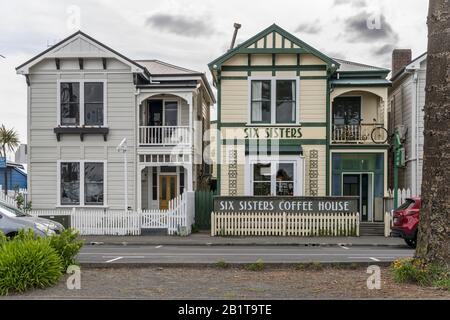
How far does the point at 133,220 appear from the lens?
22422mm

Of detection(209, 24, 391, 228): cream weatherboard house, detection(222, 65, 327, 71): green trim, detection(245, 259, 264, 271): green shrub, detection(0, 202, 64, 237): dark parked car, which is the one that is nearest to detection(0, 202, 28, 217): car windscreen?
detection(0, 202, 64, 237): dark parked car

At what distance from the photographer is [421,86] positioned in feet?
82.4

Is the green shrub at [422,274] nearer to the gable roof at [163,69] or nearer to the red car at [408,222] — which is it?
the red car at [408,222]

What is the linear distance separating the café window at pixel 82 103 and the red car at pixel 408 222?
13.8m

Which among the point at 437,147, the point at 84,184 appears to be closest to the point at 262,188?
the point at 84,184

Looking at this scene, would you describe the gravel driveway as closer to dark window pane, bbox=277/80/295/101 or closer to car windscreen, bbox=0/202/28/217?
car windscreen, bbox=0/202/28/217

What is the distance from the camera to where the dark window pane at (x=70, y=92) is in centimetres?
2555

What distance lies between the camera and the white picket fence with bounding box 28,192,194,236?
22.3m

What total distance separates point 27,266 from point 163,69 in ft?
70.4

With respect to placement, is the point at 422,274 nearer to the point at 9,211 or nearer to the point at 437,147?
the point at 437,147

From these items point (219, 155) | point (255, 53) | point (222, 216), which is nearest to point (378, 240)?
point (222, 216)

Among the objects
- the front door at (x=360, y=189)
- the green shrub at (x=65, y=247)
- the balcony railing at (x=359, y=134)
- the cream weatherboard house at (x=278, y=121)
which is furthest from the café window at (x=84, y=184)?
the green shrub at (x=65, y=247)
